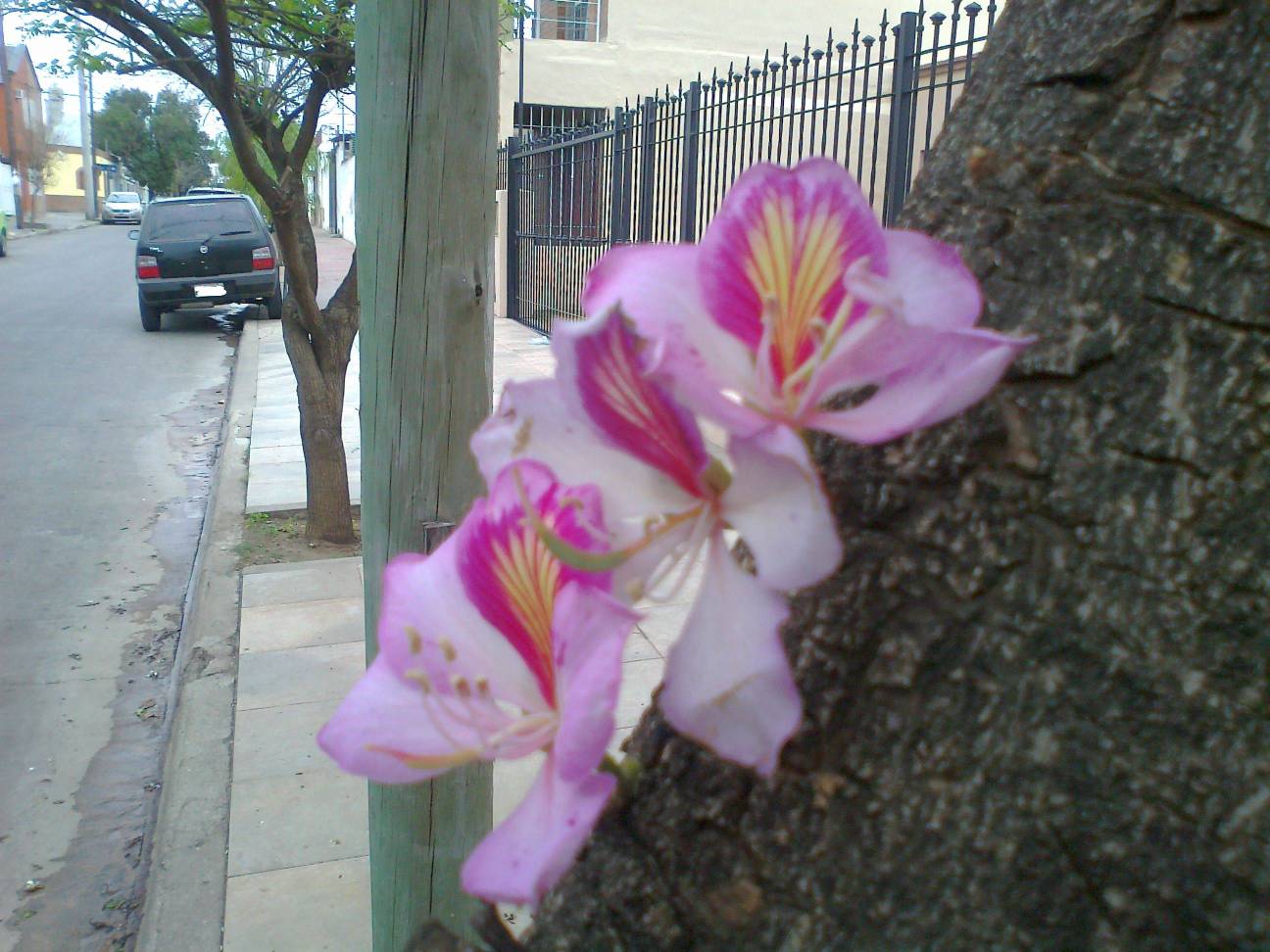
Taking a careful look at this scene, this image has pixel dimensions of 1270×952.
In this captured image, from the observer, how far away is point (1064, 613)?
56 cm

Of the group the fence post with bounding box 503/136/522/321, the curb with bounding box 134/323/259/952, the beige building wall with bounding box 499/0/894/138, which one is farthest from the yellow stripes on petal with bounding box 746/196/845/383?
the beige building wall with bounding box 499/0/894/138

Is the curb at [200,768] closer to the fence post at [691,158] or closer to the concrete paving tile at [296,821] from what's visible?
the concrete paving tile at [296,821]

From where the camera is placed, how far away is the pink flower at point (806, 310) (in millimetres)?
478

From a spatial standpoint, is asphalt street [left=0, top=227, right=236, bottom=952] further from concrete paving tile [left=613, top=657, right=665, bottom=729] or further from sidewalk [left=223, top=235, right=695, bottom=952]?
concrete paving tile [left=613, top=657, right=665, bottom=729]

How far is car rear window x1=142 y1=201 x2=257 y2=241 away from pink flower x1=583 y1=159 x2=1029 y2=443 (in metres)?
16.1

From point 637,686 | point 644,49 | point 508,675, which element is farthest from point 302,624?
point 644,49

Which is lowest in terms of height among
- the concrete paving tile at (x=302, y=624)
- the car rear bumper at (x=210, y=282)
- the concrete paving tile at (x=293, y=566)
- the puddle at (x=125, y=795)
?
the puddle at (x=125, y=795)

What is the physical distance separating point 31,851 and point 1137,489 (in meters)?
4.34

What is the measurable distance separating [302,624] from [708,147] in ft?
17.9

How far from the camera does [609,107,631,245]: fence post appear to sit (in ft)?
35.3

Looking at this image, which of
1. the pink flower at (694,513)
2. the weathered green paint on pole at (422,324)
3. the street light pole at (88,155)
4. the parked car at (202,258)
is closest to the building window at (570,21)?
the parked car at (202,258)

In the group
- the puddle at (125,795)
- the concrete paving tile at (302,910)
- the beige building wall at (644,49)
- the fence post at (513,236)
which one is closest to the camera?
the concrete paving tile at (302,910)

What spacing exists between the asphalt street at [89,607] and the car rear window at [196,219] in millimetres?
2379

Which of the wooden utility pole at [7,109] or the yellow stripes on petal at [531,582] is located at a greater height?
the wooden utility pole at [7,109]
